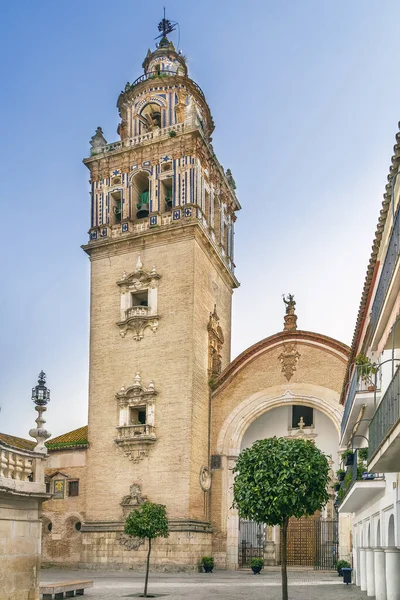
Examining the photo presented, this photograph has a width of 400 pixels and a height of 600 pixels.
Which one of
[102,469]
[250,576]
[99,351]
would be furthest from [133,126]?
[250,576]

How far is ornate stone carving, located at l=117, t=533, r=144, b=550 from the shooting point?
28834mm

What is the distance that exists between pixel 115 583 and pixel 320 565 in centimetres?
1114

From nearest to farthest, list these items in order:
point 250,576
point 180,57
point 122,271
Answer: point 250,576 < point 122,271 < point 180,57

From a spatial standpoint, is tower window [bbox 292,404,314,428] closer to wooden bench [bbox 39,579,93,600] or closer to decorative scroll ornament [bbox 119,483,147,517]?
decorative scroll ornament [bbox 119,483,147,517]

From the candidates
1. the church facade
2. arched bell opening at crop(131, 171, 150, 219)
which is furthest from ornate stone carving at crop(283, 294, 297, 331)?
arched bell opening at crop(131, 171, 150, 219)

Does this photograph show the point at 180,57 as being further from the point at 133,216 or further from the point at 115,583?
the point at 115,583

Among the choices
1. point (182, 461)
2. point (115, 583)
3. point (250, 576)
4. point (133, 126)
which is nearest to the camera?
point (115, 583)

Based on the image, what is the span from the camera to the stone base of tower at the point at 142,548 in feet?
92.0

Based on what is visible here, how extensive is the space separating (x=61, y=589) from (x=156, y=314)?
51.7 feet

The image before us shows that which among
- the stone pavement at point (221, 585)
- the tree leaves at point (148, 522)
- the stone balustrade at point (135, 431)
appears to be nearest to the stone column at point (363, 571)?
the stone pavement at point (221, 585)

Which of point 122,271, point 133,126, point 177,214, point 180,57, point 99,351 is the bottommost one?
point 99,351

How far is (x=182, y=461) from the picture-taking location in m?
29.0

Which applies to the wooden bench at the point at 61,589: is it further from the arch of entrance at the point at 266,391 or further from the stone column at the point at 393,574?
the arch of entrance at the point at 266,391

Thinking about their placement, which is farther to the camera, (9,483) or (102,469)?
(102,469)
